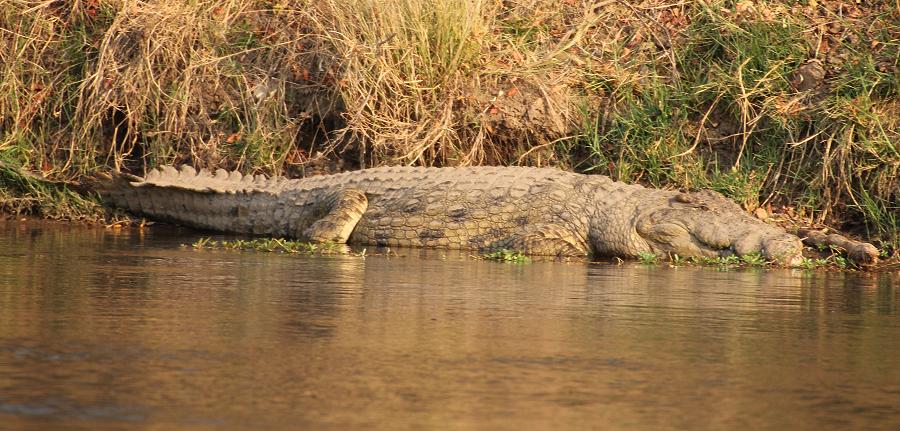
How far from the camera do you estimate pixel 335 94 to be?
9750 mm

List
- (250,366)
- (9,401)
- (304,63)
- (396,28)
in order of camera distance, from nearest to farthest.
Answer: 1. (9,401)
2. (250,366)
3. (396,28)
4. (304,63)

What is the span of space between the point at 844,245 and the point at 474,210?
240cm

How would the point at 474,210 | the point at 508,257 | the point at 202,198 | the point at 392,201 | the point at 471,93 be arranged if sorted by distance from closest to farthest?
the point at 508,257
the point at 474,210
the point at 392,201
the point at 202,198
the point at 471,93

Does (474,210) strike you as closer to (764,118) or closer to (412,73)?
(412,73)

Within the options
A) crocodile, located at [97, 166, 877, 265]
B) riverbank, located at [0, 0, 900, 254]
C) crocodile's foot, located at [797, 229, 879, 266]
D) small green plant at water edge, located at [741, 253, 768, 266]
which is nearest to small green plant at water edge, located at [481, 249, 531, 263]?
crocodile, located at [97, 166, 877, 265]

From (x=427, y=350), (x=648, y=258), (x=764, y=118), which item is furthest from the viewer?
(x=764, y=118)

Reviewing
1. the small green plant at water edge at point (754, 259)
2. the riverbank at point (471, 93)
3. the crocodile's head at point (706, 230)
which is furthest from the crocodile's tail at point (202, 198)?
the small green plant at water edge at point (754, 259)

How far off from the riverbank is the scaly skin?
559 millimetres

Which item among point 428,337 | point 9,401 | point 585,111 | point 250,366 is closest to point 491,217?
point 585,111

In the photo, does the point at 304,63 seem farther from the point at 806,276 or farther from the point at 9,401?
the point at 9,401

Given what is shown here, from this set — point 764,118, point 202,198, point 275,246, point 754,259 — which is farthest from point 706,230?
point 202,198

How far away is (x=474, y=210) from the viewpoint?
343 inches

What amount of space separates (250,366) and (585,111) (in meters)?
6.02

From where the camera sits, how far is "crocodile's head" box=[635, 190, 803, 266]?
811 cm
